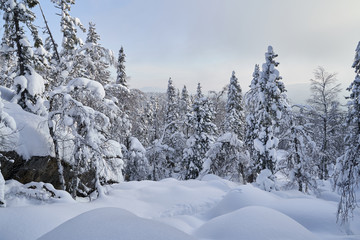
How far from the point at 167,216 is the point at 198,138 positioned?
455 inches

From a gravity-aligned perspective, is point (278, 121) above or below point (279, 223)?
above

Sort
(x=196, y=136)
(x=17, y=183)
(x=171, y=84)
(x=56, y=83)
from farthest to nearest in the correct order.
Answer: (x=171, y=84)
(x=196, y=136)
(x=56, y=83)
(x=17, y=183)

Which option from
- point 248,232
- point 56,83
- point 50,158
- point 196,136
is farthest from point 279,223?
point 196,136

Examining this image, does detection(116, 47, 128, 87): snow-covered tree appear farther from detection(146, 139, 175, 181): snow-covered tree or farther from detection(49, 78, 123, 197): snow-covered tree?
detection(49, 78, 123, 197): snow-covered tree

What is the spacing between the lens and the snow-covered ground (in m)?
2.91

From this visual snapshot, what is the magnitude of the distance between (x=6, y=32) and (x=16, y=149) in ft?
16.8

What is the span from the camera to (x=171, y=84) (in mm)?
36469

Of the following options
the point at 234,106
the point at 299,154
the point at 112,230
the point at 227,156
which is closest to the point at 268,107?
the point at 299,154

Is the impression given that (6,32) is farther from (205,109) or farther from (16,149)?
(205,109)

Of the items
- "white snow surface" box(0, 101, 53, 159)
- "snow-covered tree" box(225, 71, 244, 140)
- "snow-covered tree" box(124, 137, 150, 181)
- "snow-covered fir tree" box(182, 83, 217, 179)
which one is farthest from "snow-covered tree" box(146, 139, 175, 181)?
"white snow surface" box(0, 101, 53, 159)

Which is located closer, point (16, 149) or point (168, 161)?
point (16, 149)

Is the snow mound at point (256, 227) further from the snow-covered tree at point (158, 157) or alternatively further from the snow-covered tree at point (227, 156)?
the snow-covered tree at point (158, 157)

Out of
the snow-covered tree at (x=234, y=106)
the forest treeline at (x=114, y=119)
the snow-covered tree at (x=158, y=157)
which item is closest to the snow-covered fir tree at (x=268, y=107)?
the forest treeline at (x=114, y=119)

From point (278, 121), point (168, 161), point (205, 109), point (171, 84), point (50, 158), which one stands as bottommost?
point (168, 161)
